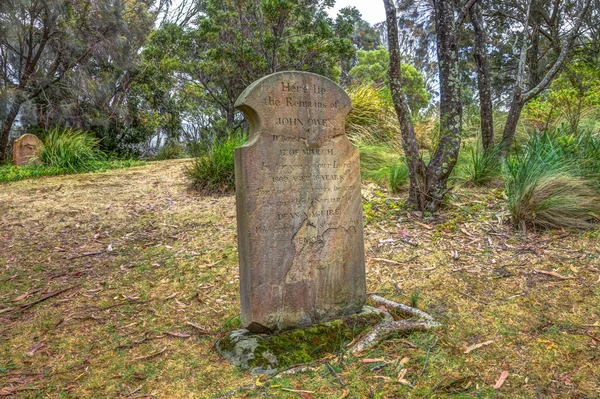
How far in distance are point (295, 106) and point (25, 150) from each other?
10023 millimetres

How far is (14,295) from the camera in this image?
414 cm

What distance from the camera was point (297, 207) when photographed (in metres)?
3.11

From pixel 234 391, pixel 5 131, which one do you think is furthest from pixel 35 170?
pixel 234 391

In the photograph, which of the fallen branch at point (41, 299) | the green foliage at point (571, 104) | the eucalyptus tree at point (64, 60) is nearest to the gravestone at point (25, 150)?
the eucalyptus tree at point (64, 60)

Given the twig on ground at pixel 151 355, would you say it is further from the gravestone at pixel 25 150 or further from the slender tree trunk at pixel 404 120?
the gravestone at pixel 25 150

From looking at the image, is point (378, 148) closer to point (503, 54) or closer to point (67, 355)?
point (67, 355)

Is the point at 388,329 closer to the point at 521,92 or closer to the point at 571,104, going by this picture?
the point at 521,92

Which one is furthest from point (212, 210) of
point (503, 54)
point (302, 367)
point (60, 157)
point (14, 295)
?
point (503, 54)

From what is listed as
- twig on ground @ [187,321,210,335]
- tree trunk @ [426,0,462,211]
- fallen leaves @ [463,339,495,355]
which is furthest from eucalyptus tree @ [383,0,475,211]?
twig on ground @ [187,321,210,335]

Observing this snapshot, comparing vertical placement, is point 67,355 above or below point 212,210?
below

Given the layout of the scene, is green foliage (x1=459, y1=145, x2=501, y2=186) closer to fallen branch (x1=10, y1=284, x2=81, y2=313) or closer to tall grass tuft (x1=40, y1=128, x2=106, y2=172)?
fallen branch (x1=10, y1=284, x2=81, y2=313)

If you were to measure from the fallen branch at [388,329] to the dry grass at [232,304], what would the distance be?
0.07 meters

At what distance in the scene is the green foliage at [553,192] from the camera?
4.60 meters

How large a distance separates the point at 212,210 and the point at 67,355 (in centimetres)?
326
